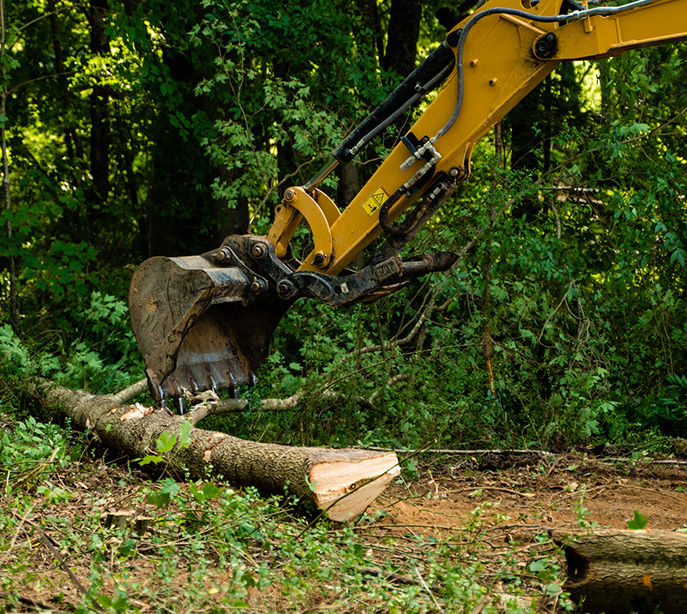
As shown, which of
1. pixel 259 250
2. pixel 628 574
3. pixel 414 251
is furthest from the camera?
pixel 414 251

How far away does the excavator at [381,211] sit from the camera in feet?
13.8

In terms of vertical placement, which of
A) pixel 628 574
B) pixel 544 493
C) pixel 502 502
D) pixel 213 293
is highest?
pixel 213 293

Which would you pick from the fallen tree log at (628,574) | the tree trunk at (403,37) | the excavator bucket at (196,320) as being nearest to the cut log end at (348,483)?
the fallen tree log at (628,574)

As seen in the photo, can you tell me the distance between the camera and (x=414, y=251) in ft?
22.6

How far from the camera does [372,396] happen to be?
6.31 m

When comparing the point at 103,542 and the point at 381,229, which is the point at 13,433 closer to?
the point at 103,542

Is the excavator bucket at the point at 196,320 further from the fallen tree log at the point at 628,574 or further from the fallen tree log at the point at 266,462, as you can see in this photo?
the fallen tree log at the point at 628,574

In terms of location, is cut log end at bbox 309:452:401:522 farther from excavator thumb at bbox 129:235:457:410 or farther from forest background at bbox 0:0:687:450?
forest background at bbox 0:0:687:450

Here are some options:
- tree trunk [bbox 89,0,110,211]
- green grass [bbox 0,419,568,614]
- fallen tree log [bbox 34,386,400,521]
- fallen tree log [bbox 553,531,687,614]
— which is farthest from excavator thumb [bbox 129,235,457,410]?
tree trunk [bbox 89,0,110,211]

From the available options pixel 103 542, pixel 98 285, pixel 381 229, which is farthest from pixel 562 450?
pixel 98 285

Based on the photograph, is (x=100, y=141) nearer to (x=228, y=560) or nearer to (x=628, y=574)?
(x=228, y=560)

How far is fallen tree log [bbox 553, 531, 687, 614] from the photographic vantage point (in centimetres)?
291

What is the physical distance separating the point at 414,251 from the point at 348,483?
331cm

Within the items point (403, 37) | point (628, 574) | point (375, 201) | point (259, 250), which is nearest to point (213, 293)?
point (259, 250)
